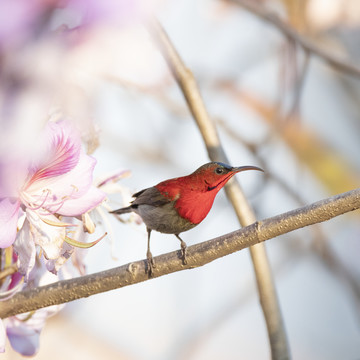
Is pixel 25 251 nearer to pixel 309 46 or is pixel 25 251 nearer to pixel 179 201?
pixel 179 201

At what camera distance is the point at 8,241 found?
0.50ft

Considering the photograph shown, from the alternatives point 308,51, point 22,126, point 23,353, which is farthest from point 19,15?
point 308,51

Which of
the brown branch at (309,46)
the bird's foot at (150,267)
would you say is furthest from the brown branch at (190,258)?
the brown branch at (309,46)

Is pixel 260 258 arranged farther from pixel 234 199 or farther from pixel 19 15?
pixel 19 15

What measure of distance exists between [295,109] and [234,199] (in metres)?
0.16

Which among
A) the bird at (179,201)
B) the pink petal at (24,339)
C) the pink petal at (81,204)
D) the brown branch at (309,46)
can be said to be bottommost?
the pink petal at (24,339)

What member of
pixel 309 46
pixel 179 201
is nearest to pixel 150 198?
pixel 179 201

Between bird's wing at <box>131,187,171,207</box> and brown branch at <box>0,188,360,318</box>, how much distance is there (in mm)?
30

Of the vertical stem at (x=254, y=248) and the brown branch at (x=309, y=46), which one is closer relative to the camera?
the vertical stem at (x=254, y=248)

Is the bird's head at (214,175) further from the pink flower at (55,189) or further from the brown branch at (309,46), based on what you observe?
the brown branch at (309,46)

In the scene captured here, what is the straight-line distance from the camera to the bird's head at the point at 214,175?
19 centimetres

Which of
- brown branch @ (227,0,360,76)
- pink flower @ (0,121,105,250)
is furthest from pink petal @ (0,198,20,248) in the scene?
brown branch @ (227,0,360,76)

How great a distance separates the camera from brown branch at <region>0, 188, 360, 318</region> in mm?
159

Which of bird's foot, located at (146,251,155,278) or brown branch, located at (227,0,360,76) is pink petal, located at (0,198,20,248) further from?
brown branch, located at (227,0,360,76)
